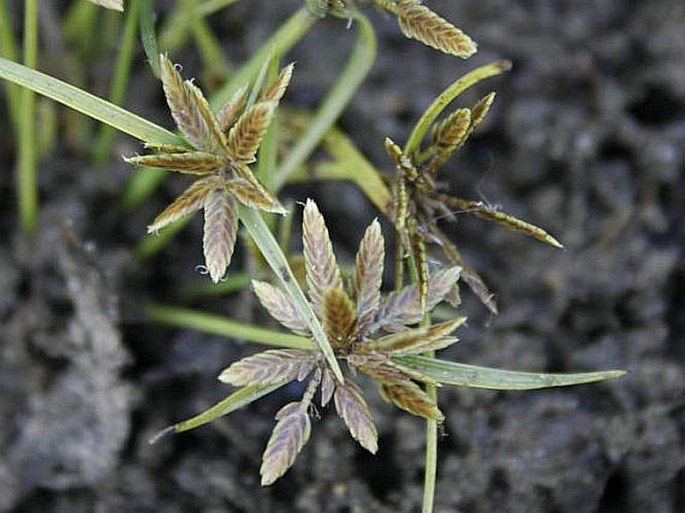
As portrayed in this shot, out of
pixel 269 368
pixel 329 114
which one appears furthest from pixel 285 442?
pixel 329 114

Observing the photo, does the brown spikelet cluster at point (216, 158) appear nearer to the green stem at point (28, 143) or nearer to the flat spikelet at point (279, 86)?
the flat spikelet at point (279, 86)

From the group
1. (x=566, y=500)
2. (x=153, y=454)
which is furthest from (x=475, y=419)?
(x=153, y=454)

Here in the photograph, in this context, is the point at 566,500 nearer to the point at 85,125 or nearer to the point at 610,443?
the point at 610,443

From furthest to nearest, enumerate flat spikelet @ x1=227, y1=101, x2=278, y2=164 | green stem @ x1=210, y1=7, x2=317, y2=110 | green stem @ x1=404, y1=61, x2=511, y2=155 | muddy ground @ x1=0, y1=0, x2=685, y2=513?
1. muddy ground @ x1=0, y1=0, x2=685, y2=513
2. green stem @ x1=210, y1=7, x2=317, y2=110
3. green stem @ x1=404, y1=61, x2=511, y2=155
4. flat spikelet @ x1=227, y1=101, x2=278, y2=164

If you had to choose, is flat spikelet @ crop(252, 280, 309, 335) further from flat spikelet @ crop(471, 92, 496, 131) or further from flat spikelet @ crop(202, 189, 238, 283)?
flat spikelet @ crop(471, 92, 496, 131)

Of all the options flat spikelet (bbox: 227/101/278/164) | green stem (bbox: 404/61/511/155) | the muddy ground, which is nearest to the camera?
flat spikelet (bbox: 227/101/278/164)

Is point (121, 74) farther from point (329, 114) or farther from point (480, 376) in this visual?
point (480, 376)

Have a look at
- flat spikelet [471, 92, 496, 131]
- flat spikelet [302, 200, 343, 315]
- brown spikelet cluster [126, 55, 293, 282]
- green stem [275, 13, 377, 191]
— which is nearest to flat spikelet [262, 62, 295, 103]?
brown spikelet cluster [126, 55, 293, 282]
